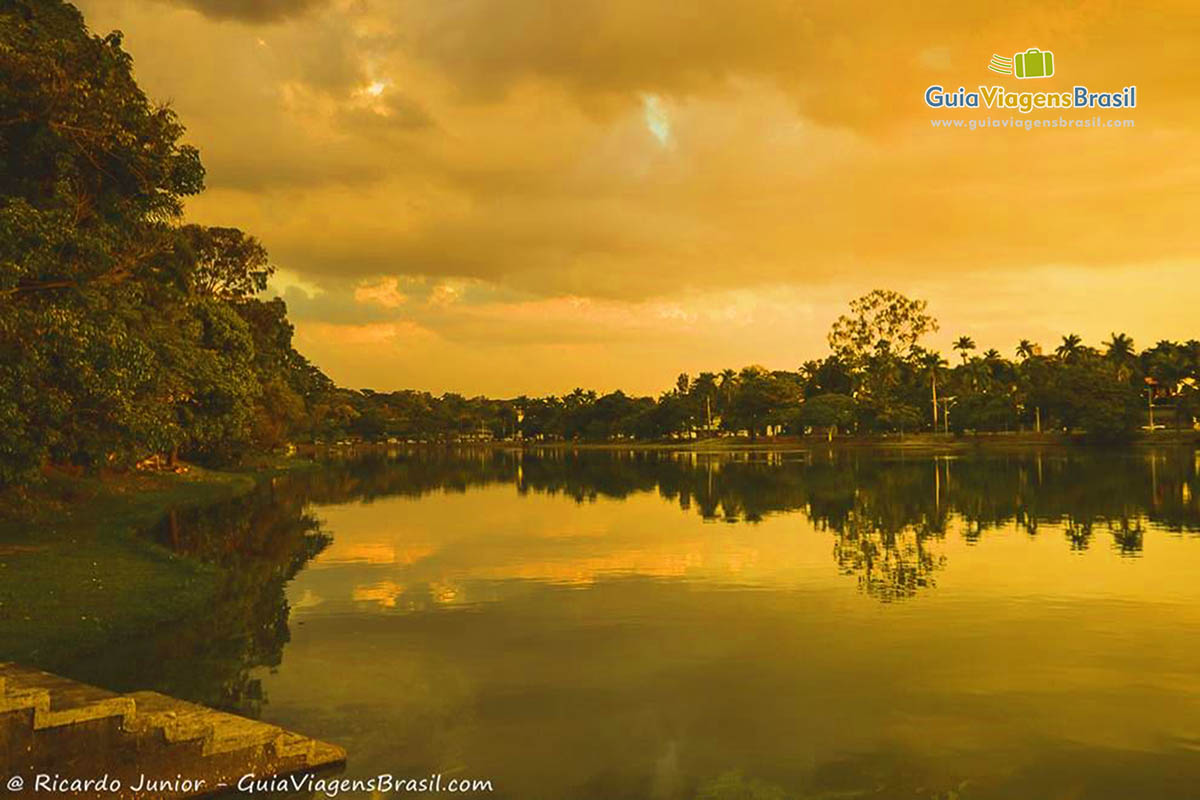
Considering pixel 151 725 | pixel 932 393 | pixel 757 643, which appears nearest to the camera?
pixel 151 725

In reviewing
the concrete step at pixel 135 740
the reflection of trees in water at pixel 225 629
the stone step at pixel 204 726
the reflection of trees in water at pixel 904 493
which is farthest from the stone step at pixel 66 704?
the reflection of trees in water at pixel 904 493

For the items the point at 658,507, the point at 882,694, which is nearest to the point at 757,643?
the point at 882,694

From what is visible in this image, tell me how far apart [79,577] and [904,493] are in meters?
41.3

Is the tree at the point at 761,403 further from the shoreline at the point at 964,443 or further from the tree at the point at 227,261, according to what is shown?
the tree at the point at 227,261

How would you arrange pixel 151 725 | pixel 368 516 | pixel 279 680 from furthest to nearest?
pixel 368 516, pixel 279 680, pixel 151 725

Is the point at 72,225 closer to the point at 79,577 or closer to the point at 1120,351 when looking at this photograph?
the point at 79,577

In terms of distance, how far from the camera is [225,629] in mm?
19047

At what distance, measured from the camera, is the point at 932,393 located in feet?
413

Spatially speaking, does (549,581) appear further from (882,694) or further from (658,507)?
(658,507)

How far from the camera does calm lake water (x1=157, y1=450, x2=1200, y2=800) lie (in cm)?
1140

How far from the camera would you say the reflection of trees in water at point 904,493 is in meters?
30.6

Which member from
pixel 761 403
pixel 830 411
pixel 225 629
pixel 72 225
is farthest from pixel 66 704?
pixel 761 403

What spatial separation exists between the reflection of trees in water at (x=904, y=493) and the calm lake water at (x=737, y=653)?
37 centimetres

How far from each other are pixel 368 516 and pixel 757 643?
103 feet
